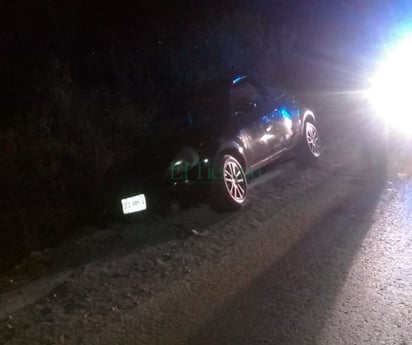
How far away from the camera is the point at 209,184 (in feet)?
18.9

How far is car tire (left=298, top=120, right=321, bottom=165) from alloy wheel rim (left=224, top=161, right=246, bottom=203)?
1.85 m

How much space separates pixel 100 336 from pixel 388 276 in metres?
2.32

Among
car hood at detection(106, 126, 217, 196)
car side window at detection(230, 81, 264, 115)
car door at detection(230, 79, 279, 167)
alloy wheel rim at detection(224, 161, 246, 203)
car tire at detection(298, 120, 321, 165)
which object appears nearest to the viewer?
car hood at detection(106, 126, 217, 196)

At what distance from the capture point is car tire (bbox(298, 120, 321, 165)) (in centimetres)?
774

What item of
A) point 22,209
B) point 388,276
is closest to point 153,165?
point 22,209

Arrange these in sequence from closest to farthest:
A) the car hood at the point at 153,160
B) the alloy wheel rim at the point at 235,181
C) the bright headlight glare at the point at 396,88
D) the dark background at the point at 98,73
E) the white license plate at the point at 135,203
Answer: the white license plate at the point at 135,203, the car hood at the point at 153,160, the alloy wheel rim at the point at 235,181, the dark background at the point at 98,73, the bright headlight glare at the point at 396,88

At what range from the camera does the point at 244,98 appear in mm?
6707

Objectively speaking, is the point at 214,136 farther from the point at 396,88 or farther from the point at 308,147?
the point at 396,88

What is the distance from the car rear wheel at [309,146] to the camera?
7746 millimetres

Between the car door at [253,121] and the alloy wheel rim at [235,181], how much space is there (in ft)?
1.07

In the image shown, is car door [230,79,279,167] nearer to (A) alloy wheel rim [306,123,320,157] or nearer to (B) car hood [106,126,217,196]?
(B) car hood [106,126,217,196]

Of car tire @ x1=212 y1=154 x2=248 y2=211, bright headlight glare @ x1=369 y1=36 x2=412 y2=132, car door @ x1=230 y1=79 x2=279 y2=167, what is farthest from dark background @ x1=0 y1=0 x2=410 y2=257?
bright headlight glare @ x1=369 y1=36 x2=412 y2=132

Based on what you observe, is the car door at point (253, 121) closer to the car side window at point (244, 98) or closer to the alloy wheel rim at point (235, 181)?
the car side window at point (244, 98)

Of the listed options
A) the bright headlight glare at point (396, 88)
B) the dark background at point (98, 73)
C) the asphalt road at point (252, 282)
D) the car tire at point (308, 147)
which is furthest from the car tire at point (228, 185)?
the bright headlight glare at point (396, 88)
